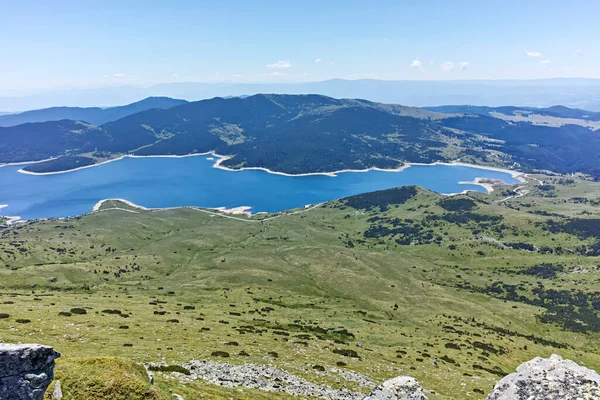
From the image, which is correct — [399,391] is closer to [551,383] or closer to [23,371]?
[551,383]

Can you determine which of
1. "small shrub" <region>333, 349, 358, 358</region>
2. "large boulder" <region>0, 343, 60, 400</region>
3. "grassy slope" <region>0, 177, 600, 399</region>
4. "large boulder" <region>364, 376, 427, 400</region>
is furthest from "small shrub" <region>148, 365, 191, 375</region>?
"small shrub" <region>333, 349, 358, 358</region>

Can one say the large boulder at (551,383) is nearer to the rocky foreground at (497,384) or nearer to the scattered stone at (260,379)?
the rocky foreground at (497,384)

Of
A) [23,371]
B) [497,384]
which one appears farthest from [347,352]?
[23,371]

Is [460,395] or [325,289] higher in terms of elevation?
[460,395]

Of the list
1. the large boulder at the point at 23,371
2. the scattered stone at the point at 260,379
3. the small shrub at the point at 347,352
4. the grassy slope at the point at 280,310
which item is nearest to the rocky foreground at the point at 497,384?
the large boulder at the point at 23,371

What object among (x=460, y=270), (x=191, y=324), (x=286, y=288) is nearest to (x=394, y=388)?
(x=191, y=324)

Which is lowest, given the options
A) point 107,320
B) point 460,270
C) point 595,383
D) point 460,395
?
point 460,270

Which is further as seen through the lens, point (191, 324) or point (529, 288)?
point (529, 288)

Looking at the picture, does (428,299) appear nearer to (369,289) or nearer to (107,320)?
(369,289)
